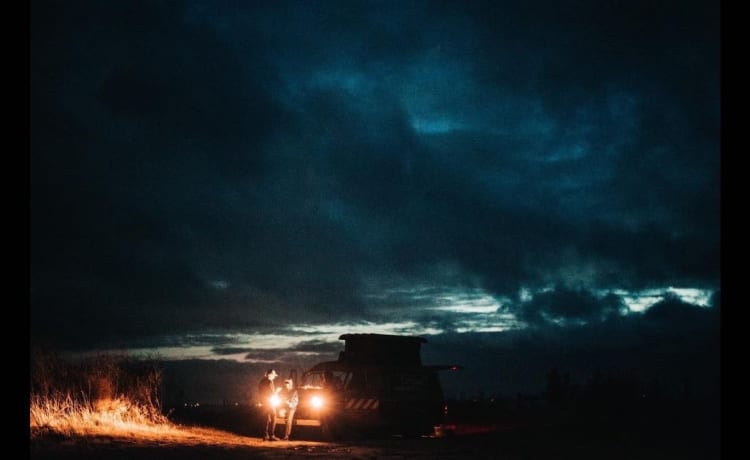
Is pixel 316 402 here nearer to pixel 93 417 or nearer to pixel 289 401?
pixel 289 401

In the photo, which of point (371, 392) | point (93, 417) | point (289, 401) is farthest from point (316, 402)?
point (93, 417)

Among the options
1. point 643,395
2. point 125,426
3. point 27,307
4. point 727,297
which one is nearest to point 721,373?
point 727,297

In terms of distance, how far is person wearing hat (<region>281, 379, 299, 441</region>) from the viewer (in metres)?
21.1

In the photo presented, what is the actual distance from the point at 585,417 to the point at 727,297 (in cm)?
2486

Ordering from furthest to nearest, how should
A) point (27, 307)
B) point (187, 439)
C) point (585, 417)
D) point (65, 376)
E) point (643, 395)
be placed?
point (643, 395), point (585, 417), point (65, 376), point (187, 439), point (27, 307)

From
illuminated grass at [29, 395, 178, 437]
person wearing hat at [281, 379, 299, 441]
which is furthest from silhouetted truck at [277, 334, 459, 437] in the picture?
illuminated grass at [29, 395, 178, 437]

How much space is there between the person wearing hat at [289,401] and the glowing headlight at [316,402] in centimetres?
48

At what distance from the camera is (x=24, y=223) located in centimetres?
630

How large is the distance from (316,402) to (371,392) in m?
1.73

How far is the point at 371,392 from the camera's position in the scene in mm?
22156

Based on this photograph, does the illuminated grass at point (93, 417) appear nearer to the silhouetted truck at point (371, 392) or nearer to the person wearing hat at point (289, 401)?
the person wearing hat at point (289, 401)

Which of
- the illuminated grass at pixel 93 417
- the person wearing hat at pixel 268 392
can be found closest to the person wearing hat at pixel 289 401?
the person wearing hat at pixel 268 392

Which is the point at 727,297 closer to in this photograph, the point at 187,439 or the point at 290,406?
the point at 187,439

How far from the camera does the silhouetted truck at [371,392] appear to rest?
21.5m
